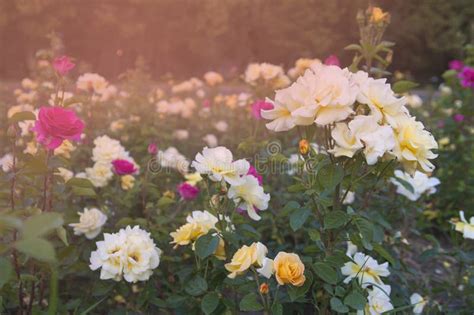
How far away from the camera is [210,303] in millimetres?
1393

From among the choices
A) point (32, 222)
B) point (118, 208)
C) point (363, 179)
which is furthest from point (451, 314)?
point (32, 222)

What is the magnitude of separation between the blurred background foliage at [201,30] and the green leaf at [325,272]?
10825 mm

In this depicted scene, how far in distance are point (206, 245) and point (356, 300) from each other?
1.25 ft

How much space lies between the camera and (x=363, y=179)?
137cm

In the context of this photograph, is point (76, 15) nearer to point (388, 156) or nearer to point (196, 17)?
point (196, 17)

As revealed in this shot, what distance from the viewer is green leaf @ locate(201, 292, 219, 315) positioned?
138 cm

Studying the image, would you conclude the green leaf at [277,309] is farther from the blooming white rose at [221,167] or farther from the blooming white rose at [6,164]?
the blooming white rose at [6,164]

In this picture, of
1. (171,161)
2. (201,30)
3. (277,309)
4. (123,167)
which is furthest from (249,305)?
(201,30)

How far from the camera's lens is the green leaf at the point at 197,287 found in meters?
1.44

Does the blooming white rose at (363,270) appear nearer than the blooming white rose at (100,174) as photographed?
Yes

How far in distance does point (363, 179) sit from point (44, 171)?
0.81m

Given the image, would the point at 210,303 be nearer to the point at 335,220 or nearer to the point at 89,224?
the point at 335,220

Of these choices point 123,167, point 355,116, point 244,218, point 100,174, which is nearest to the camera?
point 355,116

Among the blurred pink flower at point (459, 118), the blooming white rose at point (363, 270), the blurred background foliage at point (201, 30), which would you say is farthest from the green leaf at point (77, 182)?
the blurred background foliage at point (201, 30)
